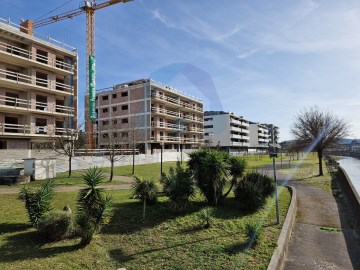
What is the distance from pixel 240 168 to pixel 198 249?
17.7 feet

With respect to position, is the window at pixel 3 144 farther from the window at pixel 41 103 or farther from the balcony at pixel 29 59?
the balcony at pixel 29 59

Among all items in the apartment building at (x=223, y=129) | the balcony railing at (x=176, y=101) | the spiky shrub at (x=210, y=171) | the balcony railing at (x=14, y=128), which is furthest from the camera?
the apartment building at (x=223, y=129)

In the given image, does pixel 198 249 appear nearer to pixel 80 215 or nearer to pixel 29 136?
pixel 80 215

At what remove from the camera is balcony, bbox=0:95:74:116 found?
29.5m

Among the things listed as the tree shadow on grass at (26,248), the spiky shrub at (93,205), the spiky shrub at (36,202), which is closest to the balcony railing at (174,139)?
the spiky shrub at (36,202)

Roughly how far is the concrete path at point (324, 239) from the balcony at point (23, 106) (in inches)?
1164

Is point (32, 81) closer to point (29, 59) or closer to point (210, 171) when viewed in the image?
point (29, 59)

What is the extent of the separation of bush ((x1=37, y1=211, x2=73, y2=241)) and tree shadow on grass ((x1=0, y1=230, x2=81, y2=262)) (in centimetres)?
24

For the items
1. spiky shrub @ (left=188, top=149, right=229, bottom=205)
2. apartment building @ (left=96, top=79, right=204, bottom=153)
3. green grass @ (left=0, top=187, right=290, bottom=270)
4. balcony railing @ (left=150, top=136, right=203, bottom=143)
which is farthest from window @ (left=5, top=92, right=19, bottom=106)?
spiky shrub @ (left=188, top=149, right=229, bottom=205)

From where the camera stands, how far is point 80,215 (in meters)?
7.17

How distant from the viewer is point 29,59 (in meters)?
31.2

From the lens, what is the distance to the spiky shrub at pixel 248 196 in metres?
10.9

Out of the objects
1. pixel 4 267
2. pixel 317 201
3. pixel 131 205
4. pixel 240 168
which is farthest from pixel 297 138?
pixel 4 267

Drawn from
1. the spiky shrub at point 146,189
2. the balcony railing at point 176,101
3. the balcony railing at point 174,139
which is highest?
the balcony railing at point 176,101
